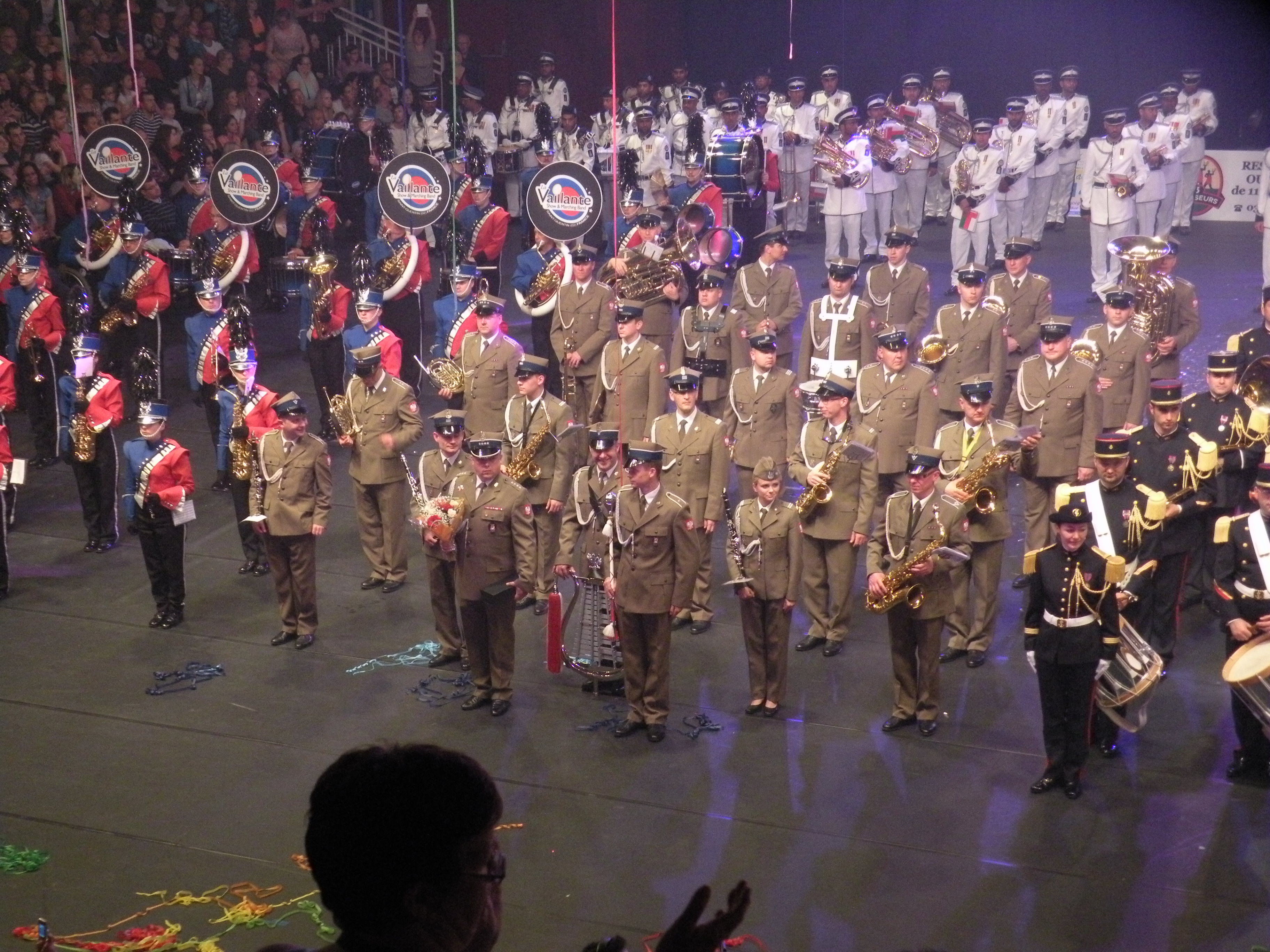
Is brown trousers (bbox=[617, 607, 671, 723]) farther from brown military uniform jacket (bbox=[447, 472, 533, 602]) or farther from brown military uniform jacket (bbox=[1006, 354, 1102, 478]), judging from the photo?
brown military uniform jacket (bbox=[1006, 354, 1102, 478])

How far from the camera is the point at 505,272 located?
19000mm

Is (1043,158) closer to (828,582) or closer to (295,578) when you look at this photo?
(828,582)

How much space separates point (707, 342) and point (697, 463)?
231 cm

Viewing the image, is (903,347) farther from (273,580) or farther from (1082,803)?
(273,580)

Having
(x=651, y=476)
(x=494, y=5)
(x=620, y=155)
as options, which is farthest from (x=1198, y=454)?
(x=494, y=5)

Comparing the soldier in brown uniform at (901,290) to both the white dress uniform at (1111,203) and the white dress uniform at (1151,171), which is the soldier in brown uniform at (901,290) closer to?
the white dress uniform at (1111,203)

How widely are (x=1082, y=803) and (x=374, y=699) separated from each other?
4066 millimetres

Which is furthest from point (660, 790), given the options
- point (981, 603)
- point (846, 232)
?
point (846, 232)

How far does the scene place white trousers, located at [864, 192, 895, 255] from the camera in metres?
18.0

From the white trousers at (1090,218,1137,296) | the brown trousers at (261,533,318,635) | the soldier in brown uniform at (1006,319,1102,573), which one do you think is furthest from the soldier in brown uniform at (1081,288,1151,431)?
the brown trousers at (261,533,318,635)

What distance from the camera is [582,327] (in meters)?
12.6

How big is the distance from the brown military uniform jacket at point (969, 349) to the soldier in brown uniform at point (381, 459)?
4.06 meters

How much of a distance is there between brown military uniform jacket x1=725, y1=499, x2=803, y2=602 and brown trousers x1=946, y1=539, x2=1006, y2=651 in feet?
Result: 4.32

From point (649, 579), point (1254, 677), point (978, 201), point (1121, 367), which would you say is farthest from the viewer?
point (978, 201)
